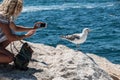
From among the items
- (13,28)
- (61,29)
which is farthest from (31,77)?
(61,29)

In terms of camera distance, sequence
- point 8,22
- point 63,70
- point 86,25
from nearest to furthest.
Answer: point 63,70
point 8,22
point 86,25

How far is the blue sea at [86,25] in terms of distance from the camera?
82.9ft

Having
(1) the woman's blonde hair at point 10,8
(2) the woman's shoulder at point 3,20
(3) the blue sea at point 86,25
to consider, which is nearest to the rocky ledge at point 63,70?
(2) the woman's shoulder at point 3,20

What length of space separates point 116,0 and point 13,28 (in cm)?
4827

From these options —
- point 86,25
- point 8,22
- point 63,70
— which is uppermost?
point 8,22

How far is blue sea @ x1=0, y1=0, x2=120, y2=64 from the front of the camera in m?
25.3

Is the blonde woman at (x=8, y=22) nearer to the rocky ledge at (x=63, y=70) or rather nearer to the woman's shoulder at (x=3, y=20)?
the woman's shoulder at (x=3, y=20)

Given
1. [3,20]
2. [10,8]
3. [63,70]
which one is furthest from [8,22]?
[63,70]

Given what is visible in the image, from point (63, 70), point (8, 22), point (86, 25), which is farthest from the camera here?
point (86, 25)

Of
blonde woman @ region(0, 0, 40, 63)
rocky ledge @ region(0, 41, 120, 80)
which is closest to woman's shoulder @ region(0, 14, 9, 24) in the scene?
blonde woman @ region(0, 0, 40, 63)

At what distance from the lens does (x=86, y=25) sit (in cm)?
3478

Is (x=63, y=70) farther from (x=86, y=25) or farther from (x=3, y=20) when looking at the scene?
(x=86, y=25)

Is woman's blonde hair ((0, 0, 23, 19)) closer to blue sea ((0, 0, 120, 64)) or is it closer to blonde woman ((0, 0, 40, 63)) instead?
blonde woman ((0, 0, 40, 63))

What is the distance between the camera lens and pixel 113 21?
37.0 meters
